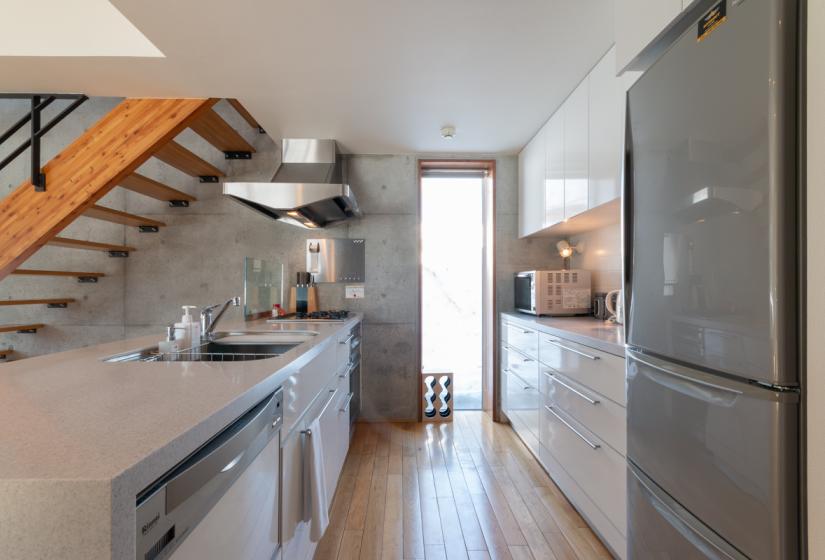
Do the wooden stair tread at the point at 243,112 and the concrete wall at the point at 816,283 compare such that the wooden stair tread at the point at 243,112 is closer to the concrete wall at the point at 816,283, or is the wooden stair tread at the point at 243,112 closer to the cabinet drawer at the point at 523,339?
the cabinet drawer at the point at 523,339

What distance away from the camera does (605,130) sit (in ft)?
6.72

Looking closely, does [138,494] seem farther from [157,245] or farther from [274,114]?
[157,245]

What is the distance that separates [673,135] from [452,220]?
2861 millimetres

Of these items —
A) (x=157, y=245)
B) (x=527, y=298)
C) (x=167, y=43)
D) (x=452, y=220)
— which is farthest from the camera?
(x=452, y=220)

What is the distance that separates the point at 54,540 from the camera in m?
0.48

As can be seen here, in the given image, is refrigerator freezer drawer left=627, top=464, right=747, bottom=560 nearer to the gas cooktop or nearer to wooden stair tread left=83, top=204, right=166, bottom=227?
the gas cooktop

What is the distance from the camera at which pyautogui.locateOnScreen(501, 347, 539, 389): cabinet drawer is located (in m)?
2.68

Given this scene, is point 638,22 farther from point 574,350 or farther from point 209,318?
point 209,318

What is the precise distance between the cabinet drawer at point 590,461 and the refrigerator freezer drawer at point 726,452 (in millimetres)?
421

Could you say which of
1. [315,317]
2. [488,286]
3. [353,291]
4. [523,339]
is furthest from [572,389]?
[353,291]

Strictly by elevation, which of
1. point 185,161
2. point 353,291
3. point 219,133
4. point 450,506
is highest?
point 219,133

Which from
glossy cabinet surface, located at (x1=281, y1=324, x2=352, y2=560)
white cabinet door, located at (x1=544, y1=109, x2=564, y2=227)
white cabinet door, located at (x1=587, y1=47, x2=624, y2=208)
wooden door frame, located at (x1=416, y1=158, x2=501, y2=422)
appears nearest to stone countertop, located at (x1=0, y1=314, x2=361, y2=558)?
glossy cabinet surface, located at (x1=281, y1=324, x2=352, y2=560)

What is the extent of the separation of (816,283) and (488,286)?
303 centimetres

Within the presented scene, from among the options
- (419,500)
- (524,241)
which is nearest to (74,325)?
(419,500)
